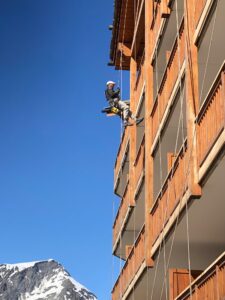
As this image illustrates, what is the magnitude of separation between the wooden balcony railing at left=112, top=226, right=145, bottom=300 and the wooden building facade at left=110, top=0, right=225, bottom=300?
0.11ft

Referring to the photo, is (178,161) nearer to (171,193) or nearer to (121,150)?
(171,193)

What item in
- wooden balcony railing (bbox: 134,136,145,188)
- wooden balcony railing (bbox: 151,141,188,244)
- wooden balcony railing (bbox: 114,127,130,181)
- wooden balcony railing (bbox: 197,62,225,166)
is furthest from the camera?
wooden balcony railing (bbox: 114,127,130,181)

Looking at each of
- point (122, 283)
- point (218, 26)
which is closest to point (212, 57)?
point (218, 26)

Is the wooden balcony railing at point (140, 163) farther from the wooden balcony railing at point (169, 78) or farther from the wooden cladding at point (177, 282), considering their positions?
the wooden cladding at point (177, 282)

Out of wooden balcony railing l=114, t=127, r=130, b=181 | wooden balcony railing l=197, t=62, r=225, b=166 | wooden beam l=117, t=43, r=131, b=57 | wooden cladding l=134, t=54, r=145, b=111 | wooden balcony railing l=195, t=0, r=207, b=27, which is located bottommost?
wooden balcony railing l=197, t=62, r=225, b=166

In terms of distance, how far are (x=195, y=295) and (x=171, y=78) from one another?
6.42m

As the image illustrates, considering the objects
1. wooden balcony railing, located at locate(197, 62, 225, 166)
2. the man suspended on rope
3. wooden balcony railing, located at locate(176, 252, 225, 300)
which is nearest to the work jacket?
the man suspended on rope

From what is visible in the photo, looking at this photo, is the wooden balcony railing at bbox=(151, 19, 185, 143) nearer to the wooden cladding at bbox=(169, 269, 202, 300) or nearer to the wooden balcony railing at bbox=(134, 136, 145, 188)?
the wooden balcony railing at bbox=(134, 136, 145, 188)

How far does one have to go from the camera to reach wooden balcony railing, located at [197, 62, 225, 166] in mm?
12211

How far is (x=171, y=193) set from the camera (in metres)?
16.7

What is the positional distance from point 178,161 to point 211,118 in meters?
2.97

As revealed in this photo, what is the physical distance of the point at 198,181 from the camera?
14.1 m

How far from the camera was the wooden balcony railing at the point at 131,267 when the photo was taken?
21422 millimetres

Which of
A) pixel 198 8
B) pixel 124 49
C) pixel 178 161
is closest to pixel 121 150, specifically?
pixel 124 49
